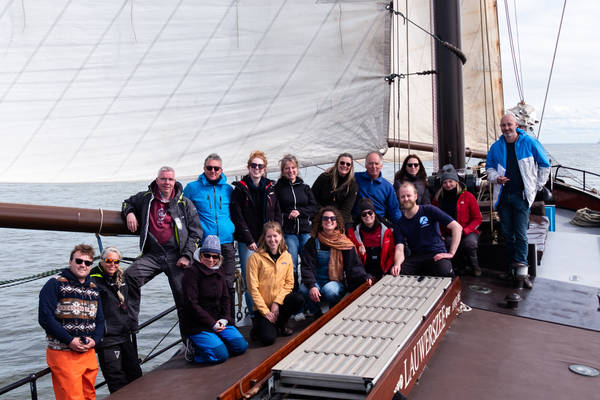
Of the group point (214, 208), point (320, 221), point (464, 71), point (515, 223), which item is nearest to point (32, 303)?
point (214, 208)

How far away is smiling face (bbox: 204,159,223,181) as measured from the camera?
15.1 feet

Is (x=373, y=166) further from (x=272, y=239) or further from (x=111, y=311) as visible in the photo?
(x=111, y=311)

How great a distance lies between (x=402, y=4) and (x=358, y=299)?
8535mm

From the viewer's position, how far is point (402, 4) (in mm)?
11055

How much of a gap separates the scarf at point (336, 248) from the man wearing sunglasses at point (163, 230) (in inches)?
42.7

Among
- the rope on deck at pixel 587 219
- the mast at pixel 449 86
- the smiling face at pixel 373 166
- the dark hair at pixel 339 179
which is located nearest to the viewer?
the dark hair at pixel 339 179

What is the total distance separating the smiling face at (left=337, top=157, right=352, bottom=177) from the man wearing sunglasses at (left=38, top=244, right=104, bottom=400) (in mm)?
2349

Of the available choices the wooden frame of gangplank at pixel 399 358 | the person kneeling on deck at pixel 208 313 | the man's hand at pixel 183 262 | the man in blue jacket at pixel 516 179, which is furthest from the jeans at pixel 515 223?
the man's hand at pixel 183 262

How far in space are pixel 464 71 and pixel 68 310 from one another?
11.4 metres

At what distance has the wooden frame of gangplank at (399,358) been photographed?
2.75 metres

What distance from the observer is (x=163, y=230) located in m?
4.29

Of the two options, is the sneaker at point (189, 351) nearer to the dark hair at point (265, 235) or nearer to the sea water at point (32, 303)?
the dark hair at point (265, 235)

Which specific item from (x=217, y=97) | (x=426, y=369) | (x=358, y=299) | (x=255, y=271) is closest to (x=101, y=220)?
(x=255, y=271)

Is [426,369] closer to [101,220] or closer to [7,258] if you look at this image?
[101,220]
